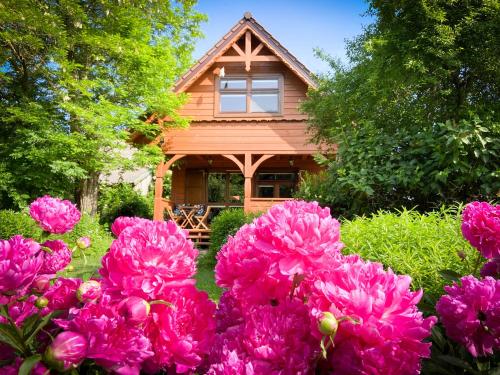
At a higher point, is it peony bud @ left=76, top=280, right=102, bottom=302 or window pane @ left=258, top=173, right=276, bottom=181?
window pane @ left=258, top=173, right=276, bottom=181

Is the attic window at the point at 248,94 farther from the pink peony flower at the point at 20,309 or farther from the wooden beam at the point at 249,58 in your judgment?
the pink peony flower at the point at 20,309

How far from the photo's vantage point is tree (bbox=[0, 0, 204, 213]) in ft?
37.8

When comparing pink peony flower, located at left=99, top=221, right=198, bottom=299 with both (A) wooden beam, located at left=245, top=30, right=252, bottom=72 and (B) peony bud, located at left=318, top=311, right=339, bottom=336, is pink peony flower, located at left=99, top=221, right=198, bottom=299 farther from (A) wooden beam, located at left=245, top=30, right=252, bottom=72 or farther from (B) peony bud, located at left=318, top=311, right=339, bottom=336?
(A) wooden beam, located at left=245, top=30, right=252, bottom=72

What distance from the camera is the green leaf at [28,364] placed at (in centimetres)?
62

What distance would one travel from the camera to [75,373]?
27.2 inches

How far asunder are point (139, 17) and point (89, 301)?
1489 cm

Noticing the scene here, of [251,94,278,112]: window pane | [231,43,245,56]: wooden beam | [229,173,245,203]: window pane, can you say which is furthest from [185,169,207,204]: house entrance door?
[231,43,245,56]: wooden beam

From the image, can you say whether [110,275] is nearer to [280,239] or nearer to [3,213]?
[280,239]

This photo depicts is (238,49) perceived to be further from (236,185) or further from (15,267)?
(15,267)

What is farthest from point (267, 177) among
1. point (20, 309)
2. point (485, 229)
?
point (20, 309)

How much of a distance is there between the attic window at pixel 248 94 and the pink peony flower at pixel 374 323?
13.2 metres

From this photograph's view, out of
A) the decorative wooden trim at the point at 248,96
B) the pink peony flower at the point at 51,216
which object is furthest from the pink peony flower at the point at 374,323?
the decorative wooden trim at the point at 248,96

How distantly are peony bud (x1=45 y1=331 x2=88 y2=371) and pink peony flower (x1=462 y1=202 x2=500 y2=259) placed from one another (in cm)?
131

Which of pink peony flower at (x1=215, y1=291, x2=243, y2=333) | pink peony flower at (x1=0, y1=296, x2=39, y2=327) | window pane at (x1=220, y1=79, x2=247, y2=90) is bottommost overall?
pink peony flower at (x1=215, y1=291, x2=243, y2=333)
